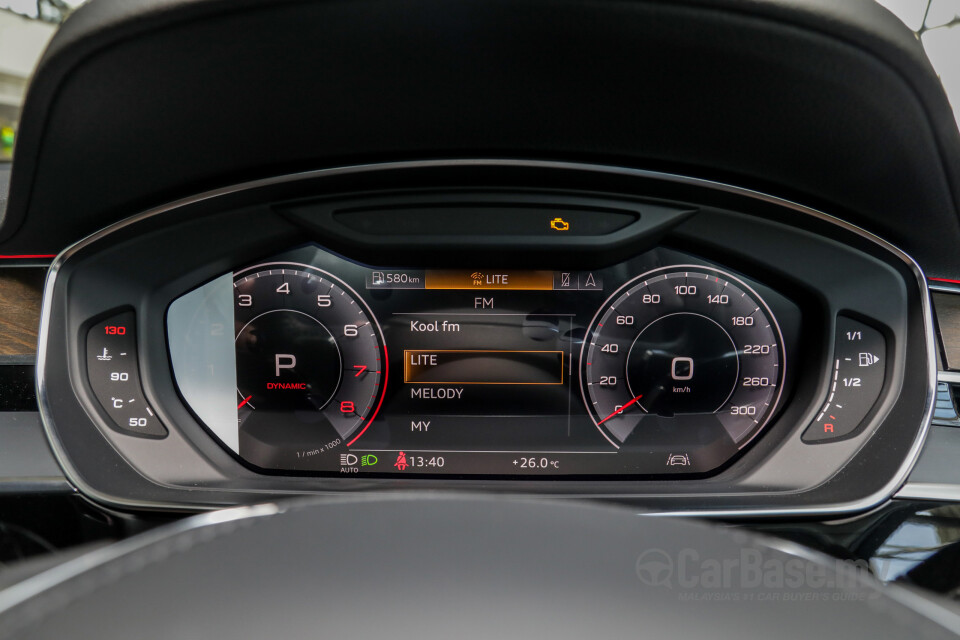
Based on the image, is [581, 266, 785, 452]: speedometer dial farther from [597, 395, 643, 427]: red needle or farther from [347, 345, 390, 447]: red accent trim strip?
[347, 345, 390, 447]: red accent trim strip

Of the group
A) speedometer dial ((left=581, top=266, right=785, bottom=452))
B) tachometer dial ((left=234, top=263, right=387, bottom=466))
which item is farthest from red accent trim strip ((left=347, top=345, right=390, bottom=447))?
speedometer dial ((left=581, top=266, right=785, bottom=452))

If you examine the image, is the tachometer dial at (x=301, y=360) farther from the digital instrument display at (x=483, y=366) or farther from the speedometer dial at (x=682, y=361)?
the speedometer dial at (x=682, y=361)

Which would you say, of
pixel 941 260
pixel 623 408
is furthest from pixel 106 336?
pixel 941 260

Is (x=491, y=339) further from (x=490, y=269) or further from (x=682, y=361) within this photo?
(x=682, y=361)

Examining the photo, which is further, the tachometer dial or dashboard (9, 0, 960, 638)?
the tachometer dial

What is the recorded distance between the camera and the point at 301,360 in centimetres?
158

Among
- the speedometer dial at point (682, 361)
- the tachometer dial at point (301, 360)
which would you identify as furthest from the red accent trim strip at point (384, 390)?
the speedometer dial at point (682, 361)

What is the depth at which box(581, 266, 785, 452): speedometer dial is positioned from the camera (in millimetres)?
1578

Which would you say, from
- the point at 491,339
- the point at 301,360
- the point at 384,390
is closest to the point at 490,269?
the point at 491,339

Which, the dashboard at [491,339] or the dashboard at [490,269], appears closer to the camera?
the dashboard at [490,269]

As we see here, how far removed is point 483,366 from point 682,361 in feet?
1.44

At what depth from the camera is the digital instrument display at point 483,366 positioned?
→ 157 cm

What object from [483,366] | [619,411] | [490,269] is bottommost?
Result: [619,411]

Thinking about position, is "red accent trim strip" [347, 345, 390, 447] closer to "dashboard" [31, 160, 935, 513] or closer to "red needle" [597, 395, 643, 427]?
"dashboard" [31, 160, 935, 513]
